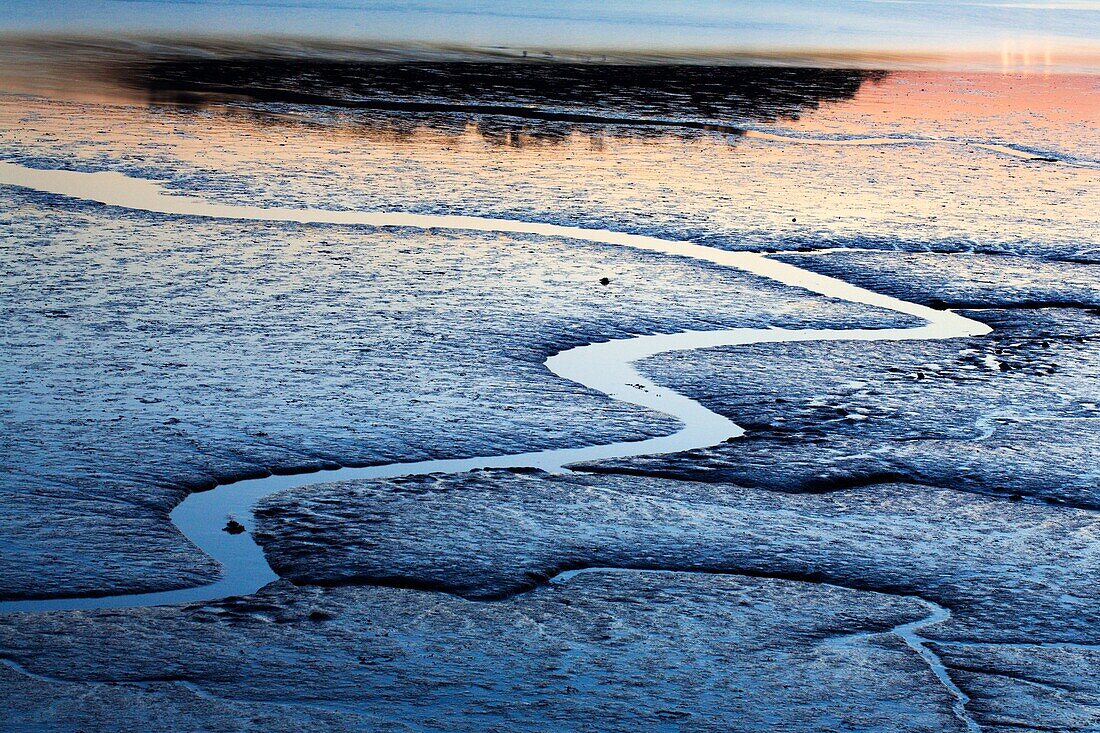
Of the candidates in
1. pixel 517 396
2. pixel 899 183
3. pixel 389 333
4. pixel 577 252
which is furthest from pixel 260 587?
pixel 899 183

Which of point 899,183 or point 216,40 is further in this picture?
point 216,40

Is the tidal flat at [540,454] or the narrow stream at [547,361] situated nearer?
the tidal flat at [540,454]

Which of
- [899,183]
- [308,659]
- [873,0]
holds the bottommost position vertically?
[308,659]

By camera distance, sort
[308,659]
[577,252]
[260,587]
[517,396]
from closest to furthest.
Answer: [308,659]
[260,587]
[517,396]
[577,252]

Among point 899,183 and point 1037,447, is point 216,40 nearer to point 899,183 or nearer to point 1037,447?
point 899,183

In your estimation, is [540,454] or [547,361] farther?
[547,361]

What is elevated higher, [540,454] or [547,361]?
[547,361]

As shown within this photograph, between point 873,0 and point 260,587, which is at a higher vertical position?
point 873,0

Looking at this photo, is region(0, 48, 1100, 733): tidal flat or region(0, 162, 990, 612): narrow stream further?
region(0, 162, 990, 612): narrow stream
